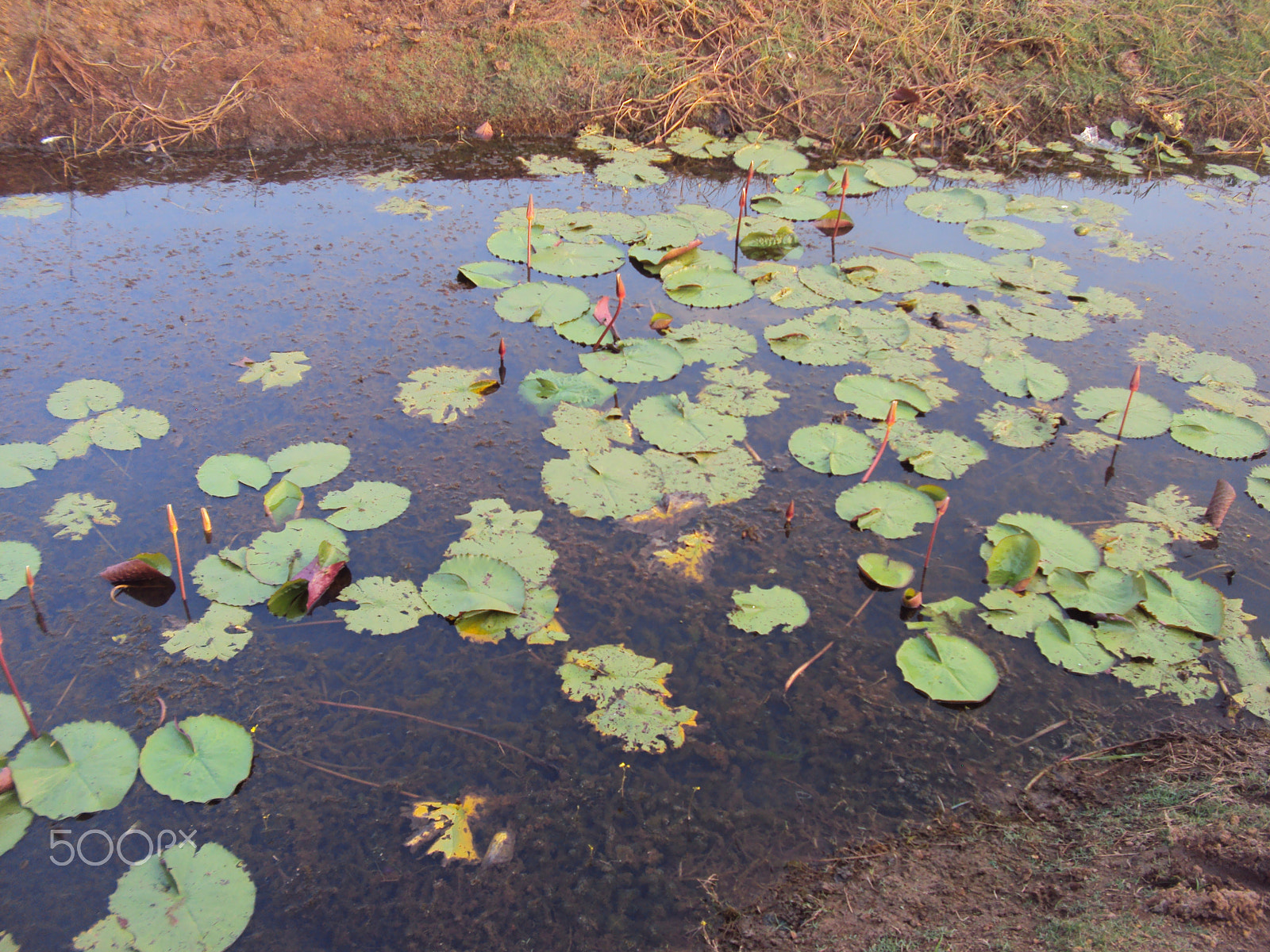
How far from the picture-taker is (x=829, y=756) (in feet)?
6.09

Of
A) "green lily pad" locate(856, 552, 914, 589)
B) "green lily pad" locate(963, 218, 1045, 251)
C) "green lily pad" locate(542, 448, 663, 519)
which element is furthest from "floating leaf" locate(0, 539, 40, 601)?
"green lily pad" locate(963, 218, 1045, 251)

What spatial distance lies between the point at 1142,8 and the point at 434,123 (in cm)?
563

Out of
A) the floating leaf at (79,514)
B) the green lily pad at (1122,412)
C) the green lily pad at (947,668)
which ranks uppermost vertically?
the green lily pad at (1122,412)

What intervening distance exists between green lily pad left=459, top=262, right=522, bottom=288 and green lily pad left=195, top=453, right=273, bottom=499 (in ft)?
4.55

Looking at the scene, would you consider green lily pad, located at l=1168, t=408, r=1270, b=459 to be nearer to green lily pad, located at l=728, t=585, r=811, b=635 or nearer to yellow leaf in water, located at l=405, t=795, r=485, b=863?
green lily pad, located at l=728, t=585, r=811, b=635

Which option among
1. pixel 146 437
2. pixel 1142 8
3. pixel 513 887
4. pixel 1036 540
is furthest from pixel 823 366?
pixel 1142 8

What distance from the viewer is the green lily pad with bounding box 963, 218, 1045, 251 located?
403 cm

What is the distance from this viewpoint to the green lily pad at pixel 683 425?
8.84 feet

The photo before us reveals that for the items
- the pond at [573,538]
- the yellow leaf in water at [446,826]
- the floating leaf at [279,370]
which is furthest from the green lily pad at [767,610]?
the floating leaf at [279,370]

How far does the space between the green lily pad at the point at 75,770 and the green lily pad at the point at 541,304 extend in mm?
2136

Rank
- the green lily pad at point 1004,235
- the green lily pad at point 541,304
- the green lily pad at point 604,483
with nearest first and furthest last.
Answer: the green lily pad at point 604,483, the green lily pad at point 541,304, the green lily pad at point 1004,235

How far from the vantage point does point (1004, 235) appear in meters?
4.09

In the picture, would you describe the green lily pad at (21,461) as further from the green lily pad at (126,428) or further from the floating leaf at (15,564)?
the floating leaf at (15,564)

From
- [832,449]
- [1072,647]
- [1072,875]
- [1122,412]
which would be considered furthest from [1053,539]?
[1072,875]
